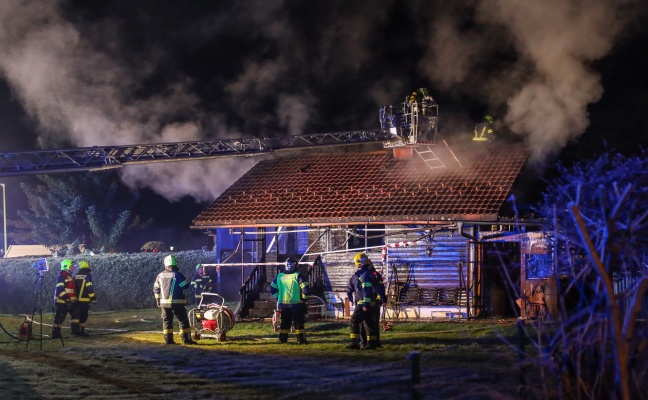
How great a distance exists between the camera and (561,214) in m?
10.2

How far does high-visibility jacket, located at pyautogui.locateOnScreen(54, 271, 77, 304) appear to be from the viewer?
20266mm

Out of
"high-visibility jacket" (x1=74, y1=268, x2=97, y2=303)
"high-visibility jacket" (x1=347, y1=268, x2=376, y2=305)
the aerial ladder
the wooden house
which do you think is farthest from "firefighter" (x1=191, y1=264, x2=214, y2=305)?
"high-visibility jacket" (x1=347, y1=268, x2=376, y2=305)

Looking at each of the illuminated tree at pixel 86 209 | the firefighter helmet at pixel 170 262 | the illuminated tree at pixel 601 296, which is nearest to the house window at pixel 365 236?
the firefighter helmet at pixel 170 262

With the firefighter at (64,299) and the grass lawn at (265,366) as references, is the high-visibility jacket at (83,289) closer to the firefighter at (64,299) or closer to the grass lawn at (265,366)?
the firefighter at (64,299)

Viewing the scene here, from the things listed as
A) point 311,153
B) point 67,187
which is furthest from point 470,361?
point 67,187

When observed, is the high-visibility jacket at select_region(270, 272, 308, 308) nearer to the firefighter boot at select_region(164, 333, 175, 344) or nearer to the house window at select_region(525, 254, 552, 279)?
the firefighter boot at select_region(164, 333, 175, 344)

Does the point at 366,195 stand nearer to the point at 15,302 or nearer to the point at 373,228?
the point at 373,228

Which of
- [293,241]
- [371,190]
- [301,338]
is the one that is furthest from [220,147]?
[301,338]

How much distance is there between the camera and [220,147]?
84.1 feet

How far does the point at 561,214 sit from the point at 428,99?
49.1ft

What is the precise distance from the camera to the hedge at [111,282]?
33.0 meters

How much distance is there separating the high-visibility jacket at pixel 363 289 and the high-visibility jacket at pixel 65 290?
733 centimetres

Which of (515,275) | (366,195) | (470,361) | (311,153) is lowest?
(470,361)

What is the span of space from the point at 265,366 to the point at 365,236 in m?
10.7
